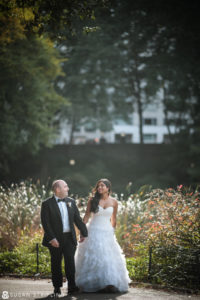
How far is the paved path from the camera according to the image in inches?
209

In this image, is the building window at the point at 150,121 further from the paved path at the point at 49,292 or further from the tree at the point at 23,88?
the paved path at the point at 49,292

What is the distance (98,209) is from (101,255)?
Result: 2.44ft

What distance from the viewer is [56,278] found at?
5.42 metres

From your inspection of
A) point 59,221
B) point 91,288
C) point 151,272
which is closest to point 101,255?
point 91,288

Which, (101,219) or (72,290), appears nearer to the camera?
(72,290)

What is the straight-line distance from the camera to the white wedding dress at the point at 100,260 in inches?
222

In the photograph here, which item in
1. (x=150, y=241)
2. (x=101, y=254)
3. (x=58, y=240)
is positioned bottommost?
(x=150, y=241)

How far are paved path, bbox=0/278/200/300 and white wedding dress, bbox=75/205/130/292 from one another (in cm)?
21

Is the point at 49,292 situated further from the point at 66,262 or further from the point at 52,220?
the point at 52,220

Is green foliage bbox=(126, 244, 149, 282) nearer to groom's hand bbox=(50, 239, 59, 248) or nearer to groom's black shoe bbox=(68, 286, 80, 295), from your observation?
groom's black shoe bbox=(68, 286, 80, 295)

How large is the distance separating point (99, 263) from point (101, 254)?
0.48ft

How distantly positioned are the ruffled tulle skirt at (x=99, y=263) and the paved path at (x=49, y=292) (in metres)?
0.19

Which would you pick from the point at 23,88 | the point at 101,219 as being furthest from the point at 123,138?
the point at 101,219

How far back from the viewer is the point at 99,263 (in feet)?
18.8
